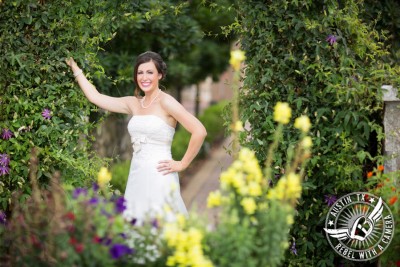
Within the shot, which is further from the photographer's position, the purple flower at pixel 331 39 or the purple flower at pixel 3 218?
the purple flower at pixel 3 218

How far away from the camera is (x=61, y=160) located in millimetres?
5258

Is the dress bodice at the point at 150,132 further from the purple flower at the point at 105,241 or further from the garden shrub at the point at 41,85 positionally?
the purple flower at the point at 105,241

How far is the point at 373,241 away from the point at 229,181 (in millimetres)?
1978

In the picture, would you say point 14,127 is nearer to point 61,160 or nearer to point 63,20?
point 61,160

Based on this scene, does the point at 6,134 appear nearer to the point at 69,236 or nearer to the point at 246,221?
the point at 69,236

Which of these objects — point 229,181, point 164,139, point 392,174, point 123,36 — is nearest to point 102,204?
point 229,181

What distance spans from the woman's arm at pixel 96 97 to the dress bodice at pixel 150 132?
24cm

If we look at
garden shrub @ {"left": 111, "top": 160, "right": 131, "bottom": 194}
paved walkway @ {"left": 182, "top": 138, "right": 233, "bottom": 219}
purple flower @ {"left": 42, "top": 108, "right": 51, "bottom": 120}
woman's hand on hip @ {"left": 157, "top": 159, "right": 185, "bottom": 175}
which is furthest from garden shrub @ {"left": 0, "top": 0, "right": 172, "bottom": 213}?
paved walkway @ {"left": 182, "top": 138, "right": 233, "bottom": 219}

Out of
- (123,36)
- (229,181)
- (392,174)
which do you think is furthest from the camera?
(123,36)

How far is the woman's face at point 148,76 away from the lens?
501 centimetres

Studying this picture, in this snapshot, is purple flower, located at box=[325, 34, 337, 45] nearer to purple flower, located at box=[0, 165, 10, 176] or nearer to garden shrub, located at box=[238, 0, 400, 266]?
garden shrub, located at box=[238, 0, 400, 266]

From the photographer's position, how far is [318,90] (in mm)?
4992

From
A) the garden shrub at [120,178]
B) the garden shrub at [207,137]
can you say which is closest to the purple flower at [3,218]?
the garden shrub at [120,178]

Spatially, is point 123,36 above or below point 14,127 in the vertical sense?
above
